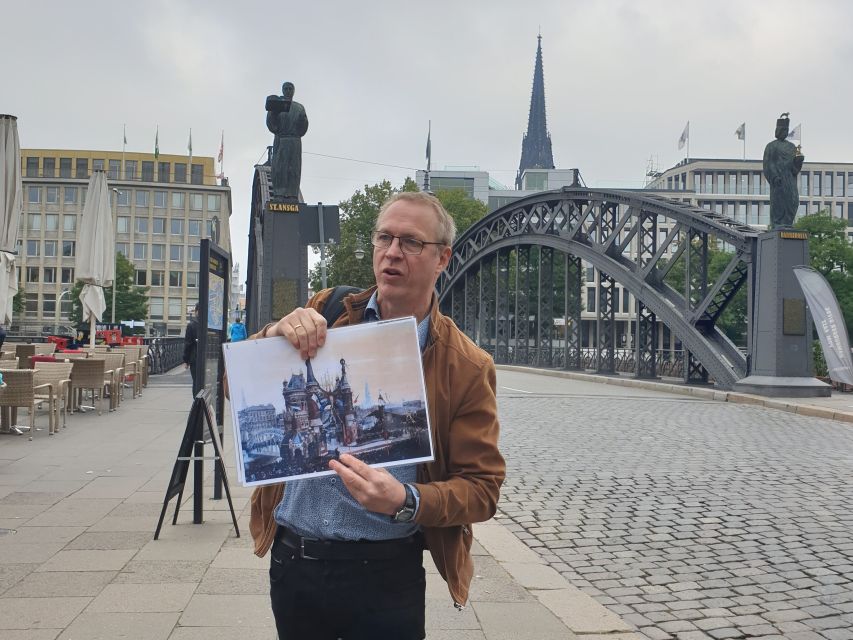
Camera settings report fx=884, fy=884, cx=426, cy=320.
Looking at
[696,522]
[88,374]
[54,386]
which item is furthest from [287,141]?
[696,522]

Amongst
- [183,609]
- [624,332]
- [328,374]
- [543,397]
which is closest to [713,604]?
[183,609]

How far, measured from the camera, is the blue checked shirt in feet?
7.18

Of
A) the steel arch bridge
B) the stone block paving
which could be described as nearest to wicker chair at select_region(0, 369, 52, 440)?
the stone block paving

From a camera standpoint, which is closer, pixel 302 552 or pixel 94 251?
pixel 302 552

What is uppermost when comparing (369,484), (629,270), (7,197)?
(629,270)

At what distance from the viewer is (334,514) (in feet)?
7.20

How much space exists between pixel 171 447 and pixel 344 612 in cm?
896

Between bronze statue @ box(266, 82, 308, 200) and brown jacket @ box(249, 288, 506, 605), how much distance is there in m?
15.4

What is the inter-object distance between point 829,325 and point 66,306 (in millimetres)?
96158

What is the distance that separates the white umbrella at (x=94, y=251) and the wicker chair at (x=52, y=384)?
25.6 feet

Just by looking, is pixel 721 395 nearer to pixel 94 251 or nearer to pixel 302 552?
pixel 94 251

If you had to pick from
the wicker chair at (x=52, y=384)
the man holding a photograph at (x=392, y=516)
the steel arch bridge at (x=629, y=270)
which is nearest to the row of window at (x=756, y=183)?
the steel arch bridge at (x=629, y=270)

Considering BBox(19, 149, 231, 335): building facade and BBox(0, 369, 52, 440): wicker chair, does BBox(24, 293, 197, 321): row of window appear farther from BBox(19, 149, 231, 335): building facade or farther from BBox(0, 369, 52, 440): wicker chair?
BBox(0, 369, 52, 440): wicker chair

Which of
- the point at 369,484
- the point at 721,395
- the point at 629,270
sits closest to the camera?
the point at 369,484
